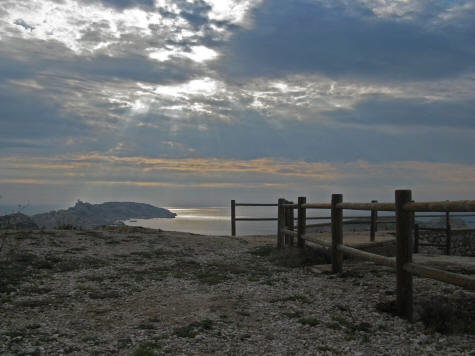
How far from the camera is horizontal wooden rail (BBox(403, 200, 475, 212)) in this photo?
14.2 feet

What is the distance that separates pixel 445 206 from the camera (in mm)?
4629

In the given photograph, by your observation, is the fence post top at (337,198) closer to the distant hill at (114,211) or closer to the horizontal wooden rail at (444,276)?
the horizontal wooden rail at (444,276)

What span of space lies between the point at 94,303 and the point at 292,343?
125 inches

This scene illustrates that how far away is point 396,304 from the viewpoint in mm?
5328

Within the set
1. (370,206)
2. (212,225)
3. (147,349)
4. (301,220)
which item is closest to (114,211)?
(212,225)

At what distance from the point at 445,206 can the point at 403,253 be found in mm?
995

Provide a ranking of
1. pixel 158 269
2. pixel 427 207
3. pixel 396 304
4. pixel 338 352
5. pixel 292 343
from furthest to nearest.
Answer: pixel 158 269 → pixel 396 304 → pixel 427 207 → pixel 292 343 → pixel 338 352

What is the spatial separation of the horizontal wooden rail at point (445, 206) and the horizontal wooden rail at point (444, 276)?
722 millimetres

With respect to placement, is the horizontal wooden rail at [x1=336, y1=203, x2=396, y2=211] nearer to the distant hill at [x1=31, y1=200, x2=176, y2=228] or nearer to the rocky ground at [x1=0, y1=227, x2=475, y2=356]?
the rocky ground at [x1=0, y1=227, x2=475, y2=356]

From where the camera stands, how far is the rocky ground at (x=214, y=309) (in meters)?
4.27

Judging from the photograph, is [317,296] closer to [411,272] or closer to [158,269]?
[411,272]

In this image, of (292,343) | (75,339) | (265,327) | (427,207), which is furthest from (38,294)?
(427,207)

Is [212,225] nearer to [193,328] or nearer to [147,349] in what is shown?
[193,328]

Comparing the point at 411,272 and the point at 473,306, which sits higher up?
the point at 411,272
